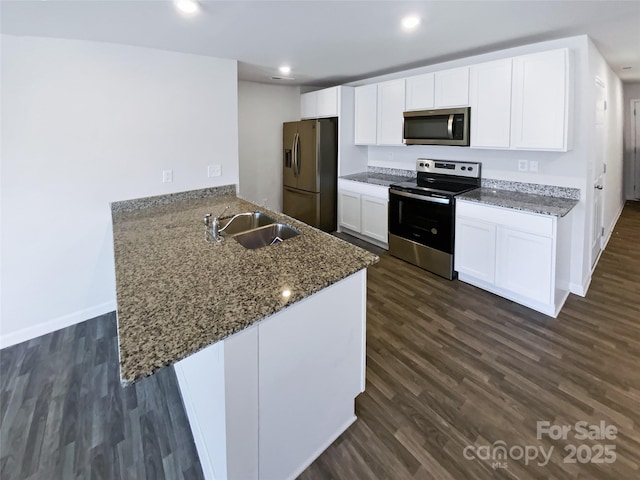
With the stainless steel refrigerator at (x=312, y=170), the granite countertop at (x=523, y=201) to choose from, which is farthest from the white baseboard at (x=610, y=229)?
the stainless steel refrigerator at (x=312, y=170)

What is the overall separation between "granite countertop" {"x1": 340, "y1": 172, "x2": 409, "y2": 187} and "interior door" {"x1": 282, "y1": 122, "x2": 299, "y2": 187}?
809mm

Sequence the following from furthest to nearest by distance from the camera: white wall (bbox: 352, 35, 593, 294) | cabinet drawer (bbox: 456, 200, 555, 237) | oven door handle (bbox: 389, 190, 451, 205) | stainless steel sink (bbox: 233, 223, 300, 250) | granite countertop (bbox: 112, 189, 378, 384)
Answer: oven door handle (bbox: 389, 190, 451, 205)
white wall (bbox: 352, 35, 593, 294)
cabinet drawer (bbox: 456, 200, 555, 237)
stainless steel sink (bbox: 233, 223, 300, 250)
granite countertop (bbox: 112, 189, 378, 384)

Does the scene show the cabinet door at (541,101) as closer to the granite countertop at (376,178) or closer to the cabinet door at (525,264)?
the cabinet door at (525,264)

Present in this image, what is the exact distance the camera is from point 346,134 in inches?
189

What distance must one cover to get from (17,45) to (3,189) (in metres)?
1.04

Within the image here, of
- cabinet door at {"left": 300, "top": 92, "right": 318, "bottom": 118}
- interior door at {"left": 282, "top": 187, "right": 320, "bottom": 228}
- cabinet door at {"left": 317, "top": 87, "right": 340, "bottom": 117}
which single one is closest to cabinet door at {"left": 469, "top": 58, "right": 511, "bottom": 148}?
Result: cabinet door at {"left": 317, "top": 87, "right": 340, "bottom": 117}

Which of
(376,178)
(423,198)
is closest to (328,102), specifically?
(376,178)

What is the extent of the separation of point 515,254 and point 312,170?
9.07 ft

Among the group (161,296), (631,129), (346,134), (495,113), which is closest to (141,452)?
(161,296)

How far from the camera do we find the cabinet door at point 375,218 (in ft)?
14.1

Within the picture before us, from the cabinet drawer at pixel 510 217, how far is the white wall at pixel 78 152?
8.92 ft

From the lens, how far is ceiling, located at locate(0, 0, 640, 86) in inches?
84.2

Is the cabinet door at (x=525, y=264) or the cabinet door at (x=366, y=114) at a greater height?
the cabinet door at (x=366, y=114)

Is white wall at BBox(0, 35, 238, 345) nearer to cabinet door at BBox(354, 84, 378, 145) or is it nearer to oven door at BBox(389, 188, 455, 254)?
cabinet door at BBox(354, 84, 378, 145)
